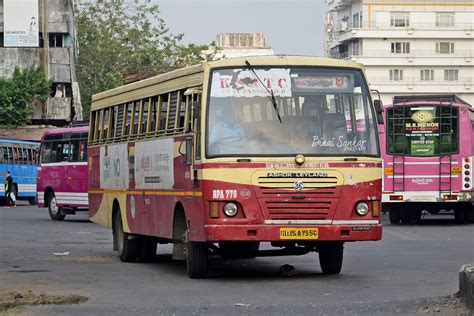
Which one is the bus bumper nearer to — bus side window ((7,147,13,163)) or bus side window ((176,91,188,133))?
bus side window ((176,91,188,133))

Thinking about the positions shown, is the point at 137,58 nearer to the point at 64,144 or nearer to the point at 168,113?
the point at 64,144

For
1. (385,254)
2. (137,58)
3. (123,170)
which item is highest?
(137,58)

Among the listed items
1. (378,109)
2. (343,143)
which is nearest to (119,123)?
(378,109)

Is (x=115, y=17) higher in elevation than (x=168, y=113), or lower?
higher

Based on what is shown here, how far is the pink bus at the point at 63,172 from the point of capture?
38.9 meters

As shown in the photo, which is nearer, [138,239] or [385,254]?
[138,239]

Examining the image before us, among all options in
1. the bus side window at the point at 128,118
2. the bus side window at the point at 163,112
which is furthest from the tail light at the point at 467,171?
the bus side window at the point at 163,112

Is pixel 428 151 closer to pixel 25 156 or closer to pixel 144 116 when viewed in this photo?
pixel 144 116

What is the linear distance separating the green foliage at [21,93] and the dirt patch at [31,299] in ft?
221

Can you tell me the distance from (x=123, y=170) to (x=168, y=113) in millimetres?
2789

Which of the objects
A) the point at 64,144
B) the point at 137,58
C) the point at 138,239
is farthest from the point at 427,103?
the point at 137,58

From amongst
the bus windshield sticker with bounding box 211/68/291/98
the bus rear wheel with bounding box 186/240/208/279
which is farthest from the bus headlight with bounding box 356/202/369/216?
the bus rear wheel with bounding box 186/240/208/279

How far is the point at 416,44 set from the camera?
130 meters

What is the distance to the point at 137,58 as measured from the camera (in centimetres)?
9912
